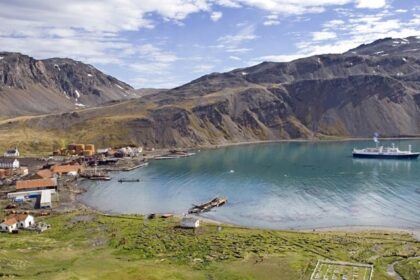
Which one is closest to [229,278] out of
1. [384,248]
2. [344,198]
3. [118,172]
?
[384,248]

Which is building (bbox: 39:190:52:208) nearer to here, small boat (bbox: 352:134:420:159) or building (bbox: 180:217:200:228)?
building (bbox: 180:217:200:228)

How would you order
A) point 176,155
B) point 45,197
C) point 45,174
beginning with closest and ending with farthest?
1. point 45,197
2. point 45,174
3. point 176,155

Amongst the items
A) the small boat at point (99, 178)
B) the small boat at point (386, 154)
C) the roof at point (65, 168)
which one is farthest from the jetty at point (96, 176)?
the small boat at point (386, 154)

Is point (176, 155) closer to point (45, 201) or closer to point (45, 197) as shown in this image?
point (45, 197)

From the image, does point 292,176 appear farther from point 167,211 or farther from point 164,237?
point 164,237

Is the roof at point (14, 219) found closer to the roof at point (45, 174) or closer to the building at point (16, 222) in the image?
the building at point (16, 222)

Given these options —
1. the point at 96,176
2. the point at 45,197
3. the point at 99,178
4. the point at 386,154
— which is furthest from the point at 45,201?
the point at 386,154
